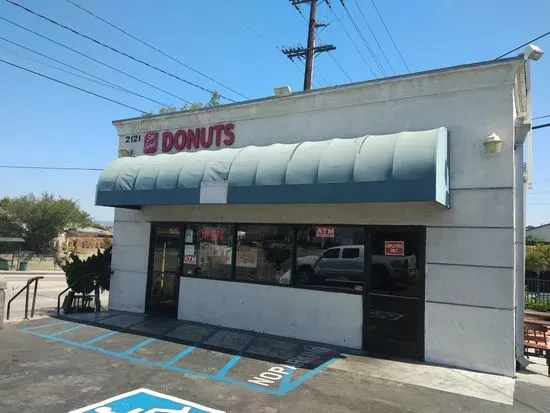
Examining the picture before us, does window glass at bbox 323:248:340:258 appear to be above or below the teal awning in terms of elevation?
below

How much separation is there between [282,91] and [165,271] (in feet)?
18.5

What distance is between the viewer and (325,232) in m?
9.64

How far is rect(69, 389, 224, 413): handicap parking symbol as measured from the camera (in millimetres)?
5629

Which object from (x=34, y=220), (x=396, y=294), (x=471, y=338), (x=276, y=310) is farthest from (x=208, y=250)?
(x=34, y=220)

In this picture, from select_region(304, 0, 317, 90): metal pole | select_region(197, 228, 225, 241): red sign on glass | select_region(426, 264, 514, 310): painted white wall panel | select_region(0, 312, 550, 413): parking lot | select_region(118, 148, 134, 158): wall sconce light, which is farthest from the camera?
select_region(304, 0, 317, 90): metal pole

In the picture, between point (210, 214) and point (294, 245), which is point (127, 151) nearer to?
point (210, 214)

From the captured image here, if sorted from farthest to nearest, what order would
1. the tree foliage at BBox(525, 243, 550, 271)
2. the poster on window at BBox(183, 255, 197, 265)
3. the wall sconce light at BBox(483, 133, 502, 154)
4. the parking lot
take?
the tree foliage at BBox(525, 243, 550, 271), the poster on window at BBox(183, 255, 197, 265), the wall sconce light at BBox(483, 133, 502, 154), the parking lot

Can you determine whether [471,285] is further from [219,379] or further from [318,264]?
[219,379]

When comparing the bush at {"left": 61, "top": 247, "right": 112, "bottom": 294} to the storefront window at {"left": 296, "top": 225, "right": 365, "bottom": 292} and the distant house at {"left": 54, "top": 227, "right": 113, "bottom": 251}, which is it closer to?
the storefront window at {"left": 296, "top": 225, "right": 365, "bottom": 292}

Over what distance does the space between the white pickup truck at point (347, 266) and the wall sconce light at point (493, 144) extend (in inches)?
93.9

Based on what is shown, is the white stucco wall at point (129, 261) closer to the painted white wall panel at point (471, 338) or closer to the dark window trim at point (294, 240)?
the dark window trim at point (294, 240)

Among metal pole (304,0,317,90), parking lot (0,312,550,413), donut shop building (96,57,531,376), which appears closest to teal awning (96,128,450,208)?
donut shop building (96,57,531,376)

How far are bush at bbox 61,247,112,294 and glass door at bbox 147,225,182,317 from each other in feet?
5.75

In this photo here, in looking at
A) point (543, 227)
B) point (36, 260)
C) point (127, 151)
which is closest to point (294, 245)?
point (127, 151)
